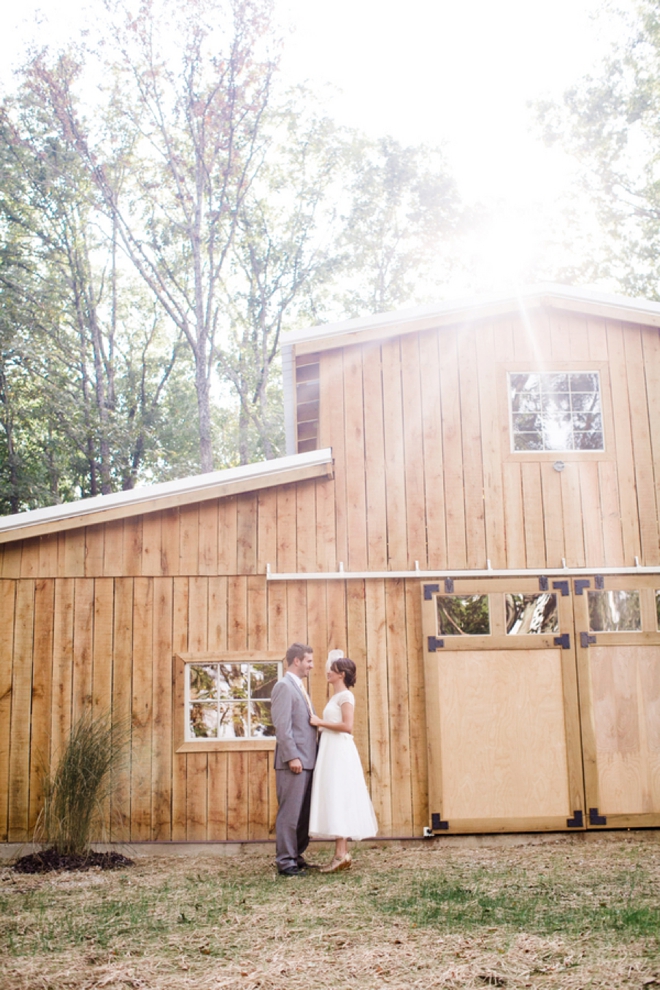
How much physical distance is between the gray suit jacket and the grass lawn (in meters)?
0.77

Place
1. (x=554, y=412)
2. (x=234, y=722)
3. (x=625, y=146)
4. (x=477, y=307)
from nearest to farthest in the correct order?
(x=234, y=722) < (x=554, y=412) < (x=477, y=307) < (x=625, y=146)

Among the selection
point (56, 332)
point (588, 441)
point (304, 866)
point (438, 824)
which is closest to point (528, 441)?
point (588, 441)

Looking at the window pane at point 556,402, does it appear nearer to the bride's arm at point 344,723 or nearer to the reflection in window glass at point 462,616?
the reflection in window glass at point 462,616

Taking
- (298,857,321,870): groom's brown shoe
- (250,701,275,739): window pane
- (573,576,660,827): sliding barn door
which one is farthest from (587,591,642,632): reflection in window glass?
(298,857,321,870): groom's brown shoe

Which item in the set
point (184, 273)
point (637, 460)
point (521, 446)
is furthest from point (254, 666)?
point (184, 273)

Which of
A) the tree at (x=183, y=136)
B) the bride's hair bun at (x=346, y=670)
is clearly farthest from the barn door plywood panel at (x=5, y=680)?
the tree at (x=183, y=136)

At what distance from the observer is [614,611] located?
8.29m

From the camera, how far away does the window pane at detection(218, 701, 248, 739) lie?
7.97 m

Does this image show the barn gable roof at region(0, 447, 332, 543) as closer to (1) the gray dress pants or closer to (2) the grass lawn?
(1) the gray dress pants

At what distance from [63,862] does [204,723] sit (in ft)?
5.08

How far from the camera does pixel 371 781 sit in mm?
7914

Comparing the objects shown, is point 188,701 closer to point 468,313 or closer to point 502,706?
point 502,706

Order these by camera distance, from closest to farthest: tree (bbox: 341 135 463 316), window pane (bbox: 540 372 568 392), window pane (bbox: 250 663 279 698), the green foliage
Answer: the green foliage, window pane (bbox: 250 663 279 698), window pane (bbox: 540 372 568 392), tree (bbox: 341 135 463 316)

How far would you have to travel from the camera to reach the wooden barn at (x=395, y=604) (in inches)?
311
